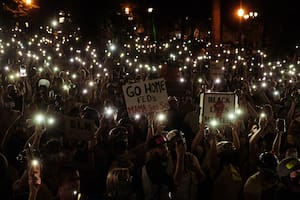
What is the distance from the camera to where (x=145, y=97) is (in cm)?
966

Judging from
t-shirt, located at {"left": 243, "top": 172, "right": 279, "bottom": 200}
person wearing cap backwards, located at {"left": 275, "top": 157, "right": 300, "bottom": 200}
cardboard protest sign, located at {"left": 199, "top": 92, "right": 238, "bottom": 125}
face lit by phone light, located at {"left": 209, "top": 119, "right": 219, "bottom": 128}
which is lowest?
t-shirt, located at {"left": 243, "top": 172, "right": 279, "bottom": 200}

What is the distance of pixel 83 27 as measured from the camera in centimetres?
4991

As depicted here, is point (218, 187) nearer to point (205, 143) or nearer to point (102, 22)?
point (205, 143)

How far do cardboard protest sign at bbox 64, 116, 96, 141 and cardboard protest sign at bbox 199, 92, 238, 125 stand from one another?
2.07 m

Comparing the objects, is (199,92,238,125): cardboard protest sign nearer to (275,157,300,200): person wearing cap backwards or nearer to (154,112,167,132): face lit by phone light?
(154,112,167,132): face lit by phone light

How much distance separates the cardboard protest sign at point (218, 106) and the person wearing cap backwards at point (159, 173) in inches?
109

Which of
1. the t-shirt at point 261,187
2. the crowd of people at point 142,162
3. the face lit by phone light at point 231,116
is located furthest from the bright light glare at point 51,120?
the t-shirt at point 261,187

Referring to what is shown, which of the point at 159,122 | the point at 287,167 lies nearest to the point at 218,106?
the point at 159,122

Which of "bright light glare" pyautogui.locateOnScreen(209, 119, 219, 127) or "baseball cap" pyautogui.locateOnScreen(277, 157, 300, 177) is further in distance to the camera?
"bright light glare" pyautogui.locateOnScreen(209, 119, 219, 127)

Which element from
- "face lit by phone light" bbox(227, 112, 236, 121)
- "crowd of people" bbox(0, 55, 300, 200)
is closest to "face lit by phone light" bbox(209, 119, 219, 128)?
"crowd of people" bbox(0, 55, 300, 200)

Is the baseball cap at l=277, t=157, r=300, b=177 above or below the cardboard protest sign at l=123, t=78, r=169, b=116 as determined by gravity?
below

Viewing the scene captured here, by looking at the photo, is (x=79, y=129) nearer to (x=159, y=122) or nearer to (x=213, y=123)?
(x=159, y=122)

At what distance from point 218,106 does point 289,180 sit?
4.22m

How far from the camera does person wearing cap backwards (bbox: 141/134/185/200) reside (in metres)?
6.09
